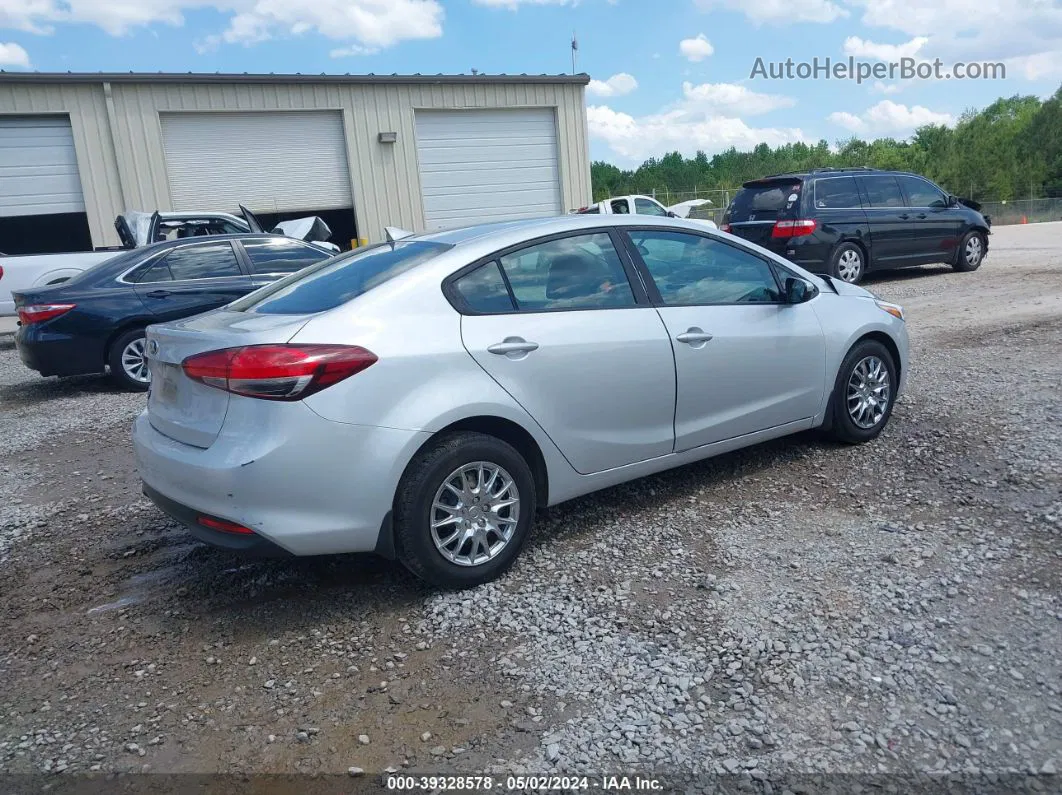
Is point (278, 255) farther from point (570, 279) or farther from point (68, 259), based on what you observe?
point (570, 279)

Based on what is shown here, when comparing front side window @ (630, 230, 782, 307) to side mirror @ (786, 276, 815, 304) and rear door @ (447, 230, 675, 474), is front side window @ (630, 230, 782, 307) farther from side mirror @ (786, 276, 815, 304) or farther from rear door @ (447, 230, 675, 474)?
rear door @ (447, 230, 675, 474)

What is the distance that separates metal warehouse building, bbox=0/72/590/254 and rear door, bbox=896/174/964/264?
Result: 365 inches

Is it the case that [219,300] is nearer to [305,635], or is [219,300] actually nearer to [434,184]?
[305,635]

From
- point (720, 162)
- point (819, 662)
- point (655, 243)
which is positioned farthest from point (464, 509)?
point (720, 162)

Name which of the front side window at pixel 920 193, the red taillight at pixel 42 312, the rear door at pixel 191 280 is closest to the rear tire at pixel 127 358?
the rear door at pixel 191 280

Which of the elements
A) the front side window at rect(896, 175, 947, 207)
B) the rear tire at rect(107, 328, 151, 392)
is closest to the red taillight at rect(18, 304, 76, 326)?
the rear tire at rect(107, 328, 151, 392)

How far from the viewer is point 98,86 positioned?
55.3 feet

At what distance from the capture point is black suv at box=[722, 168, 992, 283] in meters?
12.5

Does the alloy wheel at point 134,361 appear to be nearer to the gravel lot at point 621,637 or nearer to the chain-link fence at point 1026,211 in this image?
the gravel lot at point 621,637

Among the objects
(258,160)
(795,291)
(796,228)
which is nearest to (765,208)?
(796,228)

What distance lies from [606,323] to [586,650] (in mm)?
1625

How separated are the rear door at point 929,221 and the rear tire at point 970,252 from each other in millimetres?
165

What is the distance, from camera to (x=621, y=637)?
132 inches

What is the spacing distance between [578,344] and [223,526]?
1766 mm
